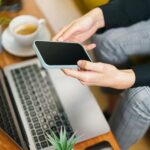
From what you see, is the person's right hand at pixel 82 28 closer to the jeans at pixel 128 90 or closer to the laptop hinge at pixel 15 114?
the jeans at pixel 128 90

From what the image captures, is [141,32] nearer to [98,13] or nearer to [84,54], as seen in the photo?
[98,13]

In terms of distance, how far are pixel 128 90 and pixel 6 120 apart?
1.13 ft

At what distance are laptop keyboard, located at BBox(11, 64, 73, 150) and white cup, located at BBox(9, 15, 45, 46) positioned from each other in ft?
0.25

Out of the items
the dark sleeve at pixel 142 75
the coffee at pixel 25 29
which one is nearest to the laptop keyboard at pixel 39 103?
the coffee at pixel 25 29

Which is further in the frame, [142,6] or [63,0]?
[63,0]

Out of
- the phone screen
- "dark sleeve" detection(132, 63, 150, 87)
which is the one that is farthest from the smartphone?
"dark sleeve" detection(132, 63, 150, 87)

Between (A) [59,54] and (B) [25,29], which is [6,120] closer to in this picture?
(A) [59,54]

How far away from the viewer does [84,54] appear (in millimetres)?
747

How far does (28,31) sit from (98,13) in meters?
0.21

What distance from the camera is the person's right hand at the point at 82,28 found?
2.69 ft

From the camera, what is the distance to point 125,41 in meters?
0.95

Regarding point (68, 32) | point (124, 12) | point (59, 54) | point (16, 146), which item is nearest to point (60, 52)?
point (59, 54)

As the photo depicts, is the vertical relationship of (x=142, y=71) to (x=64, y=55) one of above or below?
below

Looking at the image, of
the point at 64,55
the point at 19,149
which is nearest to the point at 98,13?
the point at 64,55
